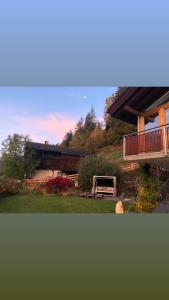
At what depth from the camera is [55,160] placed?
9.86 m

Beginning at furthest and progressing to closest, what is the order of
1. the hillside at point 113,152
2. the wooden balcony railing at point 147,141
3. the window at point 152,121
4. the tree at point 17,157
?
the window at point 152,121, the hillside at point 113,152, the tree at point 17,157, the wooden balcony railing at point 147,141

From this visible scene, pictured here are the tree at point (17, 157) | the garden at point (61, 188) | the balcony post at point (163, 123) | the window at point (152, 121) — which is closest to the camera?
the balcony post at point (163, 123)

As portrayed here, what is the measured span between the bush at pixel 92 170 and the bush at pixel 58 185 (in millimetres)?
374

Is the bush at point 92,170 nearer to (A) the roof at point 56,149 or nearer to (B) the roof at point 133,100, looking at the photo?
(A) the roof at point 56,149

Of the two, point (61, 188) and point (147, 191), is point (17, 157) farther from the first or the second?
point (147, 191)

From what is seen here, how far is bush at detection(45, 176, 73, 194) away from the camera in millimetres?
9398

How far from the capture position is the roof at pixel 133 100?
916 centimetres

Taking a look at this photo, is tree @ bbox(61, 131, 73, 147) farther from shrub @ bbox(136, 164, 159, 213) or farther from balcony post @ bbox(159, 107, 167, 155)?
balcony post @ bbox(159, 107, 167, 155)

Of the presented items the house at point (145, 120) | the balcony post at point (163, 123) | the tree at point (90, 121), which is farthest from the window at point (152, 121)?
the tree at point (90, 121)

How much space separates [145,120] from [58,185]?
3.30 m

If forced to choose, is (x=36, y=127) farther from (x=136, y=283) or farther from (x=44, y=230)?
(x=136, y=283)

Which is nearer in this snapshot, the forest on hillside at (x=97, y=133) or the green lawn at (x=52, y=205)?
the green lawn at (x=52, y=205)
